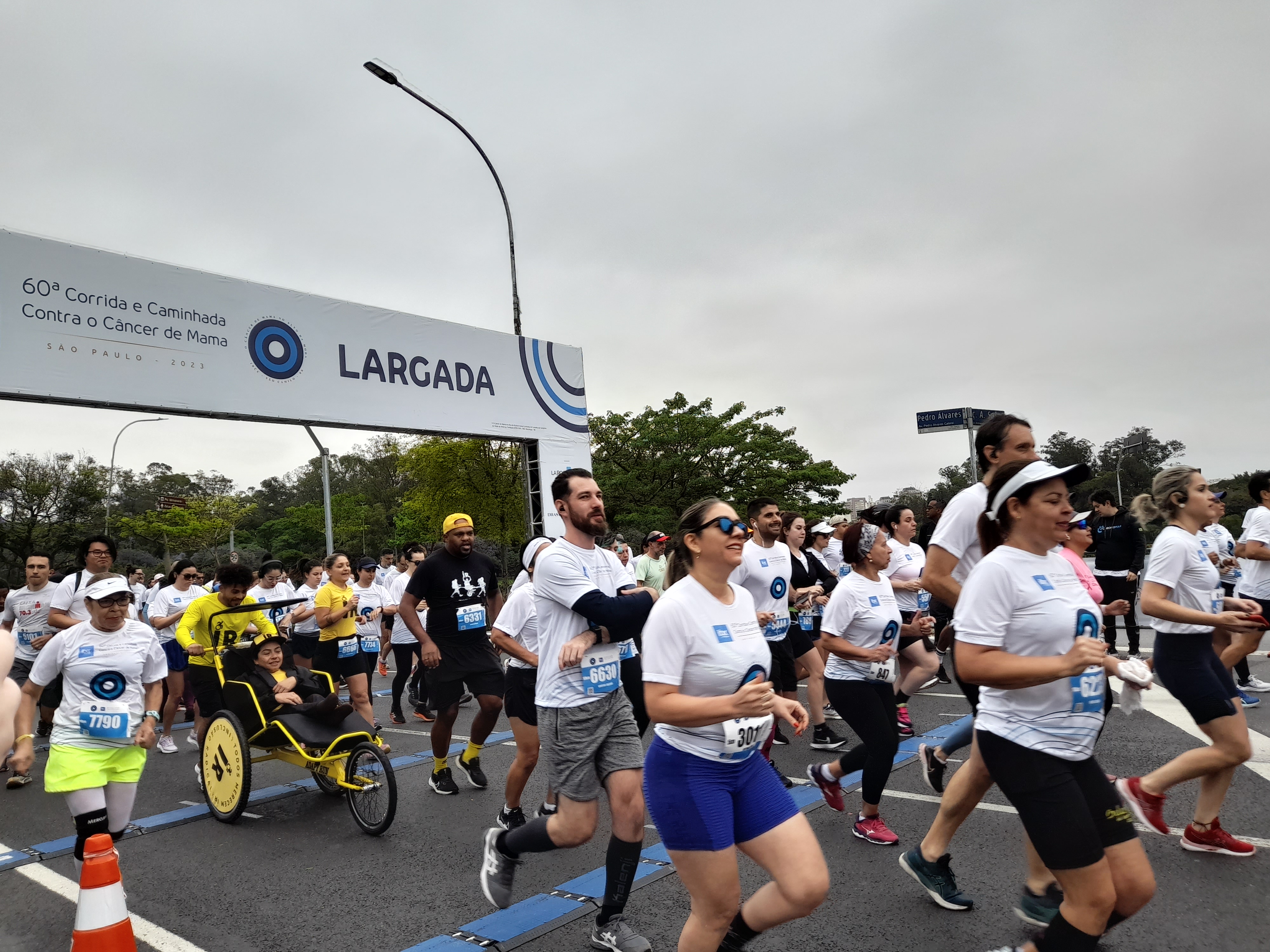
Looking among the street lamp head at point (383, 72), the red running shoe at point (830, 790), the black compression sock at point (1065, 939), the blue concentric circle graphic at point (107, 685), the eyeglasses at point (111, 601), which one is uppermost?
the street lamp head at point (383, 72)

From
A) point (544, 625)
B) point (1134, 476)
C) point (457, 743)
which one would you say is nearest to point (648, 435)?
point (457, 743)

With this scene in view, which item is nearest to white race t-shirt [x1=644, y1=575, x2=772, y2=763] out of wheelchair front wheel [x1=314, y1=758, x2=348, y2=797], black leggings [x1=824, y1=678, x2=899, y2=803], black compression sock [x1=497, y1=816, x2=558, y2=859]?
black compression sock [x1=497, y1=816, x2=558, y2=859]

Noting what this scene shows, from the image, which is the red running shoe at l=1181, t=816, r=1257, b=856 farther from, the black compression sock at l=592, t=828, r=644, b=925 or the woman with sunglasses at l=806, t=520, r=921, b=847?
the black compression sock at l=592, t=828, r=644, b=925

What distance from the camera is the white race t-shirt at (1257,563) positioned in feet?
25.2

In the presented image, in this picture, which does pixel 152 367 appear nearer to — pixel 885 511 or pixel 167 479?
pixel 885 511

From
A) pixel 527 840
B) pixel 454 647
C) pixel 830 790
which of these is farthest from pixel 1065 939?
pixel 454 647

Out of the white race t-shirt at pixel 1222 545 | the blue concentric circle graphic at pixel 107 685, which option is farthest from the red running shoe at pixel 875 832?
the white race t-shirt at pixel 1222 545

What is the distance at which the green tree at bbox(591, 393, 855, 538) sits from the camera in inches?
1513

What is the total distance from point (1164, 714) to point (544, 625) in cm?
605

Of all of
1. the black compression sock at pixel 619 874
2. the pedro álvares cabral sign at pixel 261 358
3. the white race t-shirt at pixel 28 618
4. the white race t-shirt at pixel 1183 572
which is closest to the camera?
the black compression sock at pixel 619 874

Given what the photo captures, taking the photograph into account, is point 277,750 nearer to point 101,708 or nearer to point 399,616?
point 101,708

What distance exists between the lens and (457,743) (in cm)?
863

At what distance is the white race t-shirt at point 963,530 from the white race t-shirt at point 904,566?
150 inches

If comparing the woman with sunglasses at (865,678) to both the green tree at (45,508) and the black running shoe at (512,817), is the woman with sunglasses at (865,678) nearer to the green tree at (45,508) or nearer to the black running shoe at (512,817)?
the black running shoe at (512,817)
